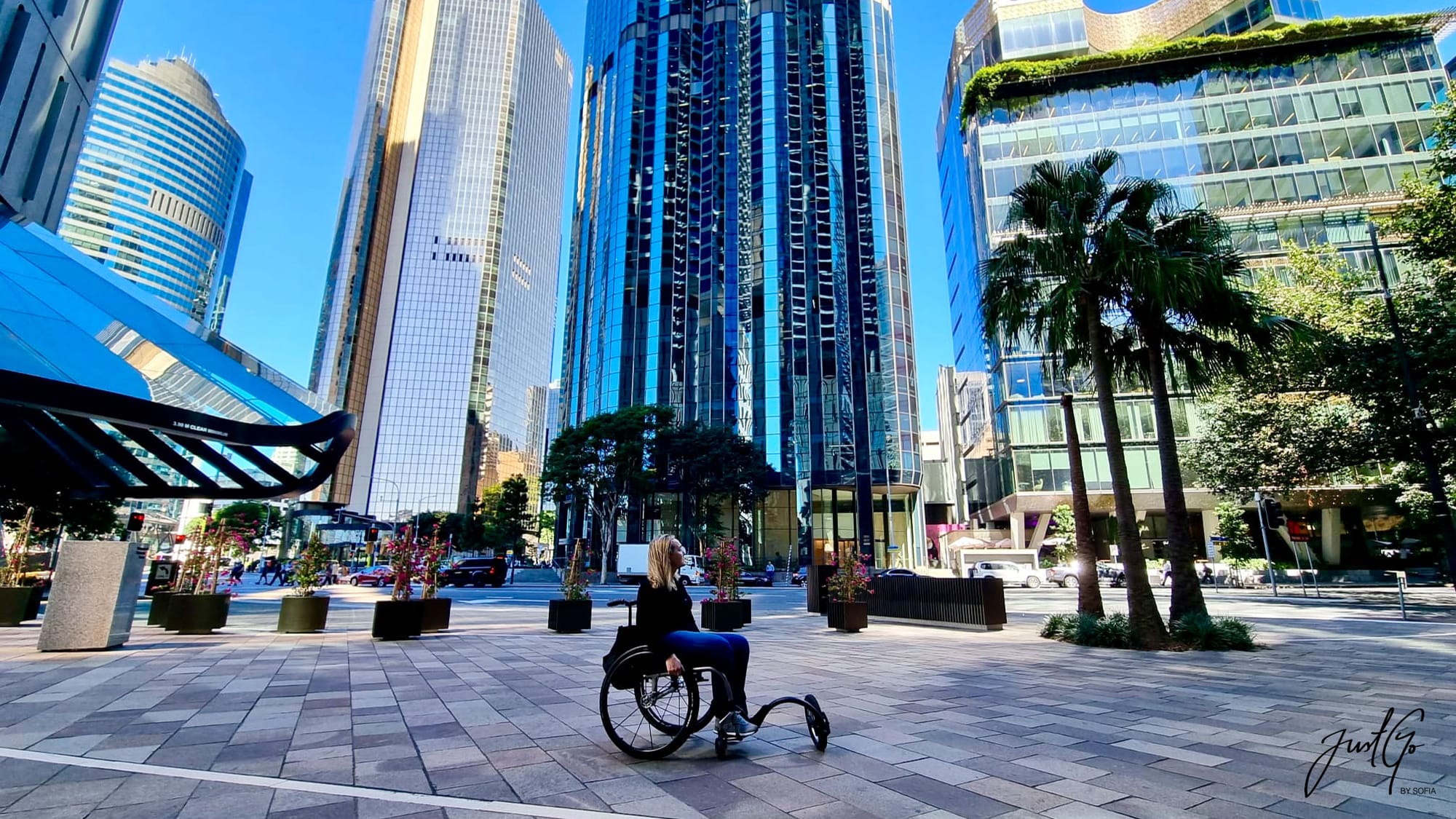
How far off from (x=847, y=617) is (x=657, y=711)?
10574 millimetres

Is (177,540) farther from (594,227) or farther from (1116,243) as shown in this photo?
(594,227)

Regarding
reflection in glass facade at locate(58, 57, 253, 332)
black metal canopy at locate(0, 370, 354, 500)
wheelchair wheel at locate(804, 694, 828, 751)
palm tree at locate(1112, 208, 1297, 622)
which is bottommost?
wheelchair wheel at locate(804, 694, 828, 751)

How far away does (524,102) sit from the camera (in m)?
133

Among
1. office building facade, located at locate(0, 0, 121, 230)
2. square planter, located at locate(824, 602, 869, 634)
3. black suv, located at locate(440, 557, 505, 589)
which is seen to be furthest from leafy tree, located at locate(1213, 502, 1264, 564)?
office building facade, located at locate(0, 0, 121, 230)

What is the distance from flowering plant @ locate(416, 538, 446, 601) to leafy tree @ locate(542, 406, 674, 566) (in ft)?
113

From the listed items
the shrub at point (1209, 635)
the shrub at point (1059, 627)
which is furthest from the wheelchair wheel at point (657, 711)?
the shrub at point (1209, 635)

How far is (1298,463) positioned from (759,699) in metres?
30.2

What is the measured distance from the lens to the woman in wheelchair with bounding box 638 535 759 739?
4.27 m

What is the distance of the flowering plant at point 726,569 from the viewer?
14.8 m

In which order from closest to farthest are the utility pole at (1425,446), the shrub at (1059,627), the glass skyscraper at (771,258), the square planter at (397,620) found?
the square planter at (397,620) → the shrub at (1059,627) → the utility pole at (1425,446) → the glass skyscraper at (771,258)

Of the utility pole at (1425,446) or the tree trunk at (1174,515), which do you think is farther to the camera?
the utility pole at (1425,446)

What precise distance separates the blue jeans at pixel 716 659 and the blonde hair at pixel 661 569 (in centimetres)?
35

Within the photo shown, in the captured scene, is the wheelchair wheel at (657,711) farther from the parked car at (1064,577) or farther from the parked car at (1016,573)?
the parked car at (1064,577)

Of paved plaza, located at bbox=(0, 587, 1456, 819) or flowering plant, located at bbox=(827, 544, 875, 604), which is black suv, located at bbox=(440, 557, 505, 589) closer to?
paved plaza, located at bbox=(0, 587, 1456, 819)
